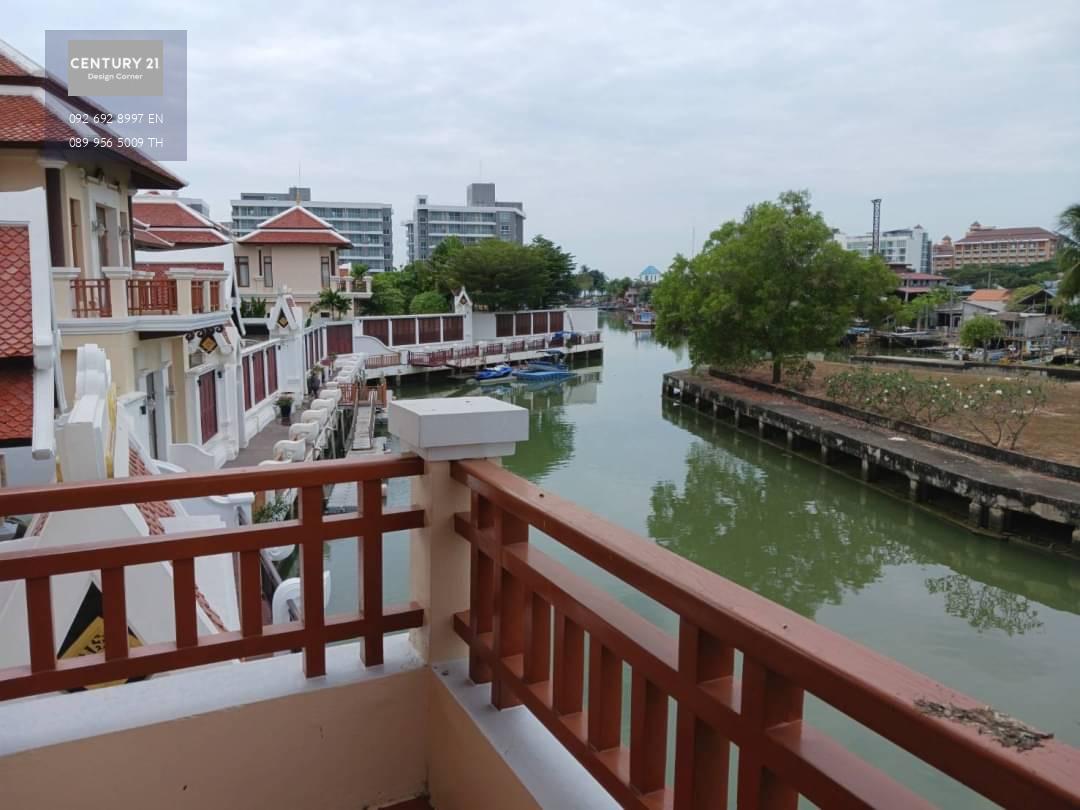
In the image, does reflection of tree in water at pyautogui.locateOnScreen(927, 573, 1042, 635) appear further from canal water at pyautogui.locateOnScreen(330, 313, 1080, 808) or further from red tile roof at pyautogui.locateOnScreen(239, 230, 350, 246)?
red tile roof at pyautogui.locateOnScreen(239, 230, 350, 246)

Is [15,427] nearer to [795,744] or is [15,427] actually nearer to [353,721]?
[353,721]

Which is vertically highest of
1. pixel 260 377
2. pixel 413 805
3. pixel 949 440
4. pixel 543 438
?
pixel 413 805

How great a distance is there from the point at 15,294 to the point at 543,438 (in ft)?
49.1

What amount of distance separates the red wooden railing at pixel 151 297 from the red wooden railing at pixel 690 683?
8.32 metres

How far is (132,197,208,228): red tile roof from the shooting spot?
18266mm

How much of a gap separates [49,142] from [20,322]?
377cm

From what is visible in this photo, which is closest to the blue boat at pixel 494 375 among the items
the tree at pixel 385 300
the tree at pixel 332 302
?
the tree at pixel 332 302

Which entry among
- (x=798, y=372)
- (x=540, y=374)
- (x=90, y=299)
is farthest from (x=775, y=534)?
(x=540, y=374)

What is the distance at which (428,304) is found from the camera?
1422 inches

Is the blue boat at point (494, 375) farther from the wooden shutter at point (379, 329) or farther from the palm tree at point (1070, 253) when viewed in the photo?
the palm tree at point (1070, 253)

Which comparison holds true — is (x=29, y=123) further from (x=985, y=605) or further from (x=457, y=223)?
(x=457, y=223)

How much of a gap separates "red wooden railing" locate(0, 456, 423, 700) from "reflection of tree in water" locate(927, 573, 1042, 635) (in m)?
8.10

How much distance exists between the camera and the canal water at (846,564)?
278 inches

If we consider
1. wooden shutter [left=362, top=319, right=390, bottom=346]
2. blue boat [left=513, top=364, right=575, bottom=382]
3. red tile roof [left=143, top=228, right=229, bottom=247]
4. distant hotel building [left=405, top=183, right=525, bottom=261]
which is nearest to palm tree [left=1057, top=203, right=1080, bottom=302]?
blue boat [left=513, top=364, right=575, bottom=382]
